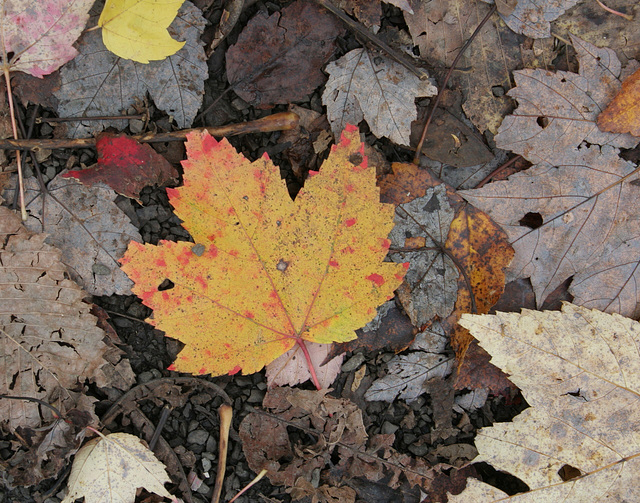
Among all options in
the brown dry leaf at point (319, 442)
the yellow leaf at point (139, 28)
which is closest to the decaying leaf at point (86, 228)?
the yellow leaf at point (139, 28)

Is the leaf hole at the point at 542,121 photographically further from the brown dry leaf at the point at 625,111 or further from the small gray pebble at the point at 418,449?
the small gray pebble at the point at 418,449

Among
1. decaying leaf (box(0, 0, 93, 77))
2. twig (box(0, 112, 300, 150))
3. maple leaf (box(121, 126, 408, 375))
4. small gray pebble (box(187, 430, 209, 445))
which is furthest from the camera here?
small gray pebble (box(187, 430, 209, 445))

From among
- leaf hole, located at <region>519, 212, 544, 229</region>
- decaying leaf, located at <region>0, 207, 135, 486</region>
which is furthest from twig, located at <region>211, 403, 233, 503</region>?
leaf hole, located at <region>519, 212, 544, 229</region>

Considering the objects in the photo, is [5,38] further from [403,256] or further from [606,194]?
[606,194]

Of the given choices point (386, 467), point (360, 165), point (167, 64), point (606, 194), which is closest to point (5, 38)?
point (167, 64)

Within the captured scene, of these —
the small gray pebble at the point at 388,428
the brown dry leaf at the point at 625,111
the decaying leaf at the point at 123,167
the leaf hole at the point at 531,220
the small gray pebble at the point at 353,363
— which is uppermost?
the brown dry leaf at the point at 625,111

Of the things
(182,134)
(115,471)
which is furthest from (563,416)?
(182,134)

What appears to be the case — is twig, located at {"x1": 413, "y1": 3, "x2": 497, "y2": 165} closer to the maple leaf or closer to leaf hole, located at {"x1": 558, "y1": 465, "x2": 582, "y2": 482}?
the maple leaf
